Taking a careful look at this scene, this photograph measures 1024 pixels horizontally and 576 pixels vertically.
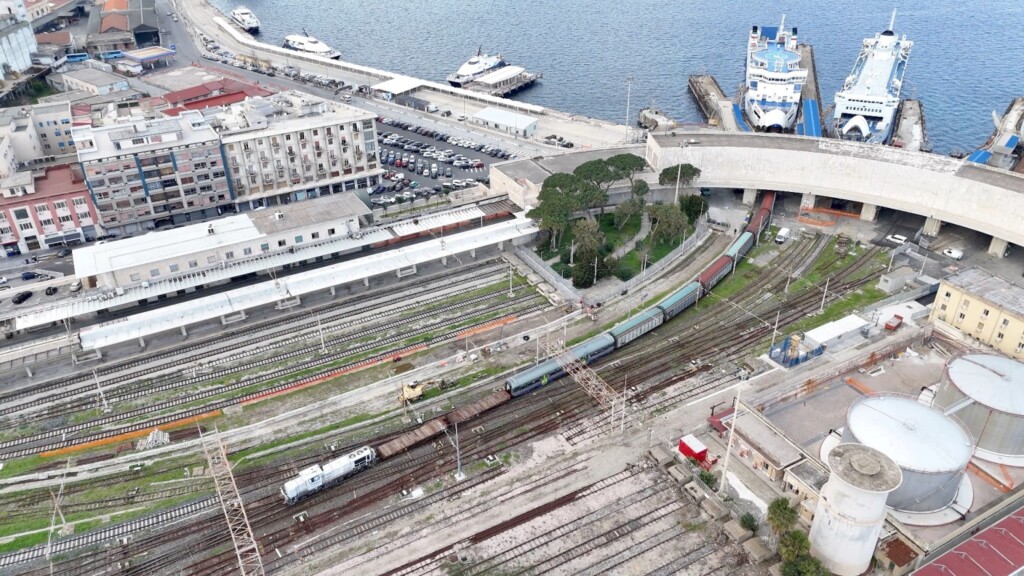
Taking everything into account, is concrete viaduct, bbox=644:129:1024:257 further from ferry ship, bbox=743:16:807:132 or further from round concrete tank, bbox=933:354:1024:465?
round concrete tank, bbox=933:354:1024:465

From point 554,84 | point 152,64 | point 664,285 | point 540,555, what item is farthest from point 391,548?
point 152,64

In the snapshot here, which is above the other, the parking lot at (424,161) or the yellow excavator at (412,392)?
the parking lot at (424,161)

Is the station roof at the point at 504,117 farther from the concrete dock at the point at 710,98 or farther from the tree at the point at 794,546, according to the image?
the tree at the point at 794,546

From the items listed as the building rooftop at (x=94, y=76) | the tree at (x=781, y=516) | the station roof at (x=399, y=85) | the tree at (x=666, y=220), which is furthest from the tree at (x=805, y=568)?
the building rooftop at (x=94, y=76)

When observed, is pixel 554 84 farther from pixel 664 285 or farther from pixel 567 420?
pixel 567 420

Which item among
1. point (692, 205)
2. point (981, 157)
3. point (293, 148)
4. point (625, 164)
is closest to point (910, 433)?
point (692, 205)

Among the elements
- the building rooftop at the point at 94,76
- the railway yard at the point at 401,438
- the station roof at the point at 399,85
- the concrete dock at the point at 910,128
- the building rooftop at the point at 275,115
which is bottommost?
the railway yard at the point at 401,438

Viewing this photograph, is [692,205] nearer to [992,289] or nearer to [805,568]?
[992,289]
